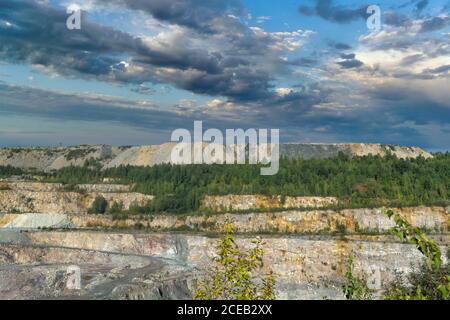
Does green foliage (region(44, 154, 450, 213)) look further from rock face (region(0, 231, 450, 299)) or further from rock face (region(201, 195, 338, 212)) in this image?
rock face (region(0, 231, 450, 299))

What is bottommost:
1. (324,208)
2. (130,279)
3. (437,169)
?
(130,279)

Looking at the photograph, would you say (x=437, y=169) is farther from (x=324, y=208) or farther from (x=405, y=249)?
(x=405, y=249)

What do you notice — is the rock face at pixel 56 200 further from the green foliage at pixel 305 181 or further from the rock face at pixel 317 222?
the rock face at pixel 317 222

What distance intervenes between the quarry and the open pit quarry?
6.5 inches

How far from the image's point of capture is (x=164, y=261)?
77.0m

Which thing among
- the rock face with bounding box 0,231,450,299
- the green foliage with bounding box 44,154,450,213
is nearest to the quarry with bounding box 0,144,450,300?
the rock face with bounding box 0,231,450,299

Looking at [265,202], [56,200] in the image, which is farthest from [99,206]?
[265,202]

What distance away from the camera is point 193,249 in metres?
79.6

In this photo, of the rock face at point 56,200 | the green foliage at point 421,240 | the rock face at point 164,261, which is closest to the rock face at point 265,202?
the rock face at point 56,200

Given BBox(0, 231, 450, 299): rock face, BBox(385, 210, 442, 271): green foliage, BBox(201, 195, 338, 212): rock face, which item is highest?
BBox(385, 210, 442, 271): green foliage

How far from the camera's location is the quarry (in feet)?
200

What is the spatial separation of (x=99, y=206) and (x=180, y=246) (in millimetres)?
39927
